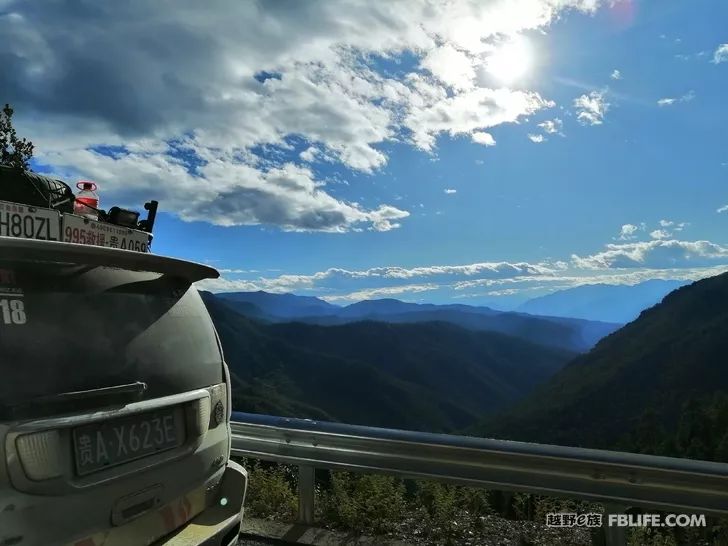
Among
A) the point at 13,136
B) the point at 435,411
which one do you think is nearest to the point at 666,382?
the point at 435,411

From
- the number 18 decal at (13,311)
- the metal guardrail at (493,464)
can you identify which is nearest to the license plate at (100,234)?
the number 18 decal at (13,311)

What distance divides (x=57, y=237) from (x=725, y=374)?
123678 mm

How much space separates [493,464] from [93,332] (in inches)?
122

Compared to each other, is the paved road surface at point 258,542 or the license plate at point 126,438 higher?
the license plate at point 126,438

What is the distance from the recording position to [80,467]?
7.00 ft

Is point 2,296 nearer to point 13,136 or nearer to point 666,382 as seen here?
point 13,136

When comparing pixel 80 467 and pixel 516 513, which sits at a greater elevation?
pixel 80 467

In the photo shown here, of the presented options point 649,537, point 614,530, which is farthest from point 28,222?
point 649,537

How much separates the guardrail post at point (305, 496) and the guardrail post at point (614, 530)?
231cm

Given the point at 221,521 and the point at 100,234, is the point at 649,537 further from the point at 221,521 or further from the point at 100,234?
the point at 100,234

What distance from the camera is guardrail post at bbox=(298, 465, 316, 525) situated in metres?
5.05

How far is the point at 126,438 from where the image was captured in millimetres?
2357

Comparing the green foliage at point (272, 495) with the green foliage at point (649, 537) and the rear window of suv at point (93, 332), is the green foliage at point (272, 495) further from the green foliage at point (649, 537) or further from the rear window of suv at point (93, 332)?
the rear window of suv at point (93, 332)

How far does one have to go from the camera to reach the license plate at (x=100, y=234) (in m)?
2.62
